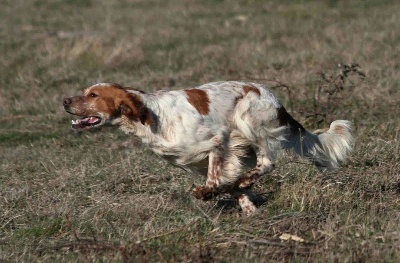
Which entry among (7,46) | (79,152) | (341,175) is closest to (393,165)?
(341,175)

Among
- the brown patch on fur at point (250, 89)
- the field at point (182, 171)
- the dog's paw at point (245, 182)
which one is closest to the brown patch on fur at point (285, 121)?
the brown patch on fur at point (250, 89)

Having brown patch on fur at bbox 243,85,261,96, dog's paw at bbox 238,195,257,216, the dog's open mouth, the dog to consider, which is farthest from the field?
brown patch on fur at bbox 243,85,261,96

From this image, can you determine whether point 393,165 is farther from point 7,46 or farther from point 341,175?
point 7,46

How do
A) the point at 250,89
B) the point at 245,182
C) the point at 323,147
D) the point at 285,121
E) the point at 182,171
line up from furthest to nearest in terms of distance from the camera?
1. the point at 182,171
2. the point at 323,147
3. the point at 285,121
4. the point at 250,89
5. the point at 245,182

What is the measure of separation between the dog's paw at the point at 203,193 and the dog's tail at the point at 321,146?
Answer: 2.53 feet

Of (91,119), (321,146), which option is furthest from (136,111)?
(321,146)

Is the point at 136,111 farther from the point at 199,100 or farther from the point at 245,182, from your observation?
the point at 245,182

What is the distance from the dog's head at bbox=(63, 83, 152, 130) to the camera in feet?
18.8

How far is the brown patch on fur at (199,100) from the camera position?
19.4ft

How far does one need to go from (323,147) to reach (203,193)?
1069mm

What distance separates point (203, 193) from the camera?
582cm

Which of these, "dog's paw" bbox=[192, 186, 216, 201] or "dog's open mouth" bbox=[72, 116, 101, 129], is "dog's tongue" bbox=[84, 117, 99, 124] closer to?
"dog's open mouth" bbox=[72, 116, 101, 129]

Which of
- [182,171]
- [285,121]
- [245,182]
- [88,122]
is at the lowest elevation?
[182,171]

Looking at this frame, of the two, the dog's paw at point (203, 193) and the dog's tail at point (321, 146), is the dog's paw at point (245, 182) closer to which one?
the dog's paw at point (203, 193)
